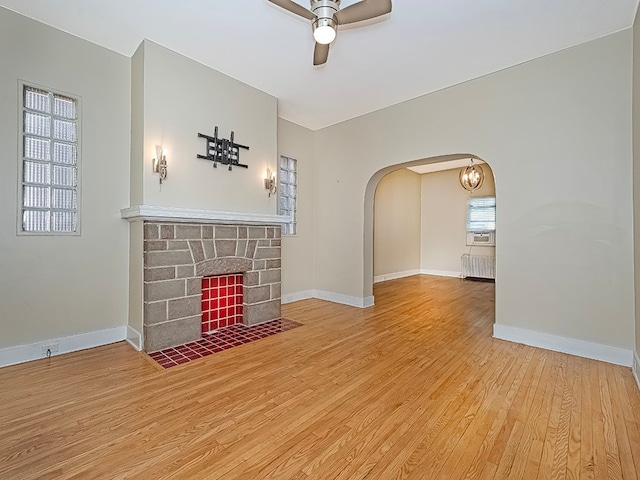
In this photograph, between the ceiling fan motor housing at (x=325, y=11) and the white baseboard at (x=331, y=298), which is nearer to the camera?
the ceiling fan motor housing at (x=325, y=11)

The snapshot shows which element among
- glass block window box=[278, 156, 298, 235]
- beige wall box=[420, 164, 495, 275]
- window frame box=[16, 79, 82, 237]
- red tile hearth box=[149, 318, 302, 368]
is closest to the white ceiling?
window frame box=[16, 79, 82, 237]

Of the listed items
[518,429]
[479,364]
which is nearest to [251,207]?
[479,364]

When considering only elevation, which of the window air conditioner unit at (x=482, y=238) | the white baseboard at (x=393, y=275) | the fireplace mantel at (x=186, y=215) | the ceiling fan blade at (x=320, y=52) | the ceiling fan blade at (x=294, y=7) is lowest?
the white baseboard at (x=393, y=275)

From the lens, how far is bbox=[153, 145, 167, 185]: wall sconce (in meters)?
3.23

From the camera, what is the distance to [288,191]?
5383 millimetres

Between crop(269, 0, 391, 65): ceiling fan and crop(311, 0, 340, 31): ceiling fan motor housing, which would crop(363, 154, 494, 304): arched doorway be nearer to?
crop(269, 0, 391, 65): ceiling fan

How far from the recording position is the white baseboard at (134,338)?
316 cm

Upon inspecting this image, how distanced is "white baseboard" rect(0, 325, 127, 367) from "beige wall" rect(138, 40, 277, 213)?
1541 mm

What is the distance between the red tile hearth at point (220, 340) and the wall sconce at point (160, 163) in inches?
71.7

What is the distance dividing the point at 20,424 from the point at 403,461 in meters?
2.37

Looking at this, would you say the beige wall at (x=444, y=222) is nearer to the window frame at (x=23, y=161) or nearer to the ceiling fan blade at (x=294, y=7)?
the ceiling fan blade at (x=294, y=7)

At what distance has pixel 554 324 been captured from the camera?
127 inches

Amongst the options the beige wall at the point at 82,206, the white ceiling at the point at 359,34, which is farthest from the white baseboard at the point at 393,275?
the beige wall at the point at 82,206

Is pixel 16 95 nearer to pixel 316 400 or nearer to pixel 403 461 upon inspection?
pixel 316 400
